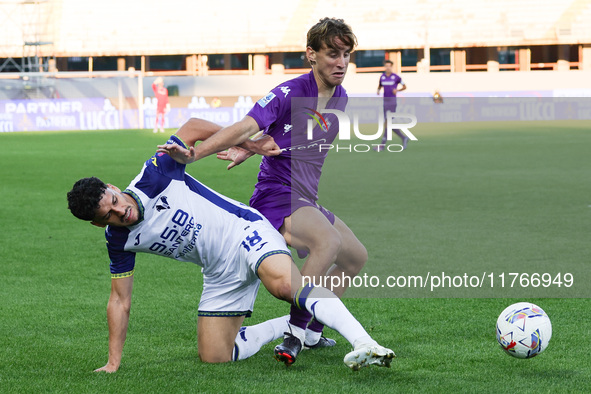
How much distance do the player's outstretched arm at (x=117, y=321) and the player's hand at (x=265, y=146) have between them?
1003 millimetres

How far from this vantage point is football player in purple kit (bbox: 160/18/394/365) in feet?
15.3

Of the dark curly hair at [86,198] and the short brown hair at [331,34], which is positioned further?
the short brown hair at [331,34]

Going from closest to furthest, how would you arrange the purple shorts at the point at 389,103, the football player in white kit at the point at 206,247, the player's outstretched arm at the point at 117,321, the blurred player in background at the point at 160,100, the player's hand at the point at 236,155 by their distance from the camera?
the football player in white kit at the point at 206,247
the player's outstretched arm at the point at 117,321
the player's hand at the point at 236,155
the purple shorts at the point at 389,103
the blurred player in background at the point at 160,100

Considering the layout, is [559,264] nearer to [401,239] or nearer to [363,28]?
[401,239]

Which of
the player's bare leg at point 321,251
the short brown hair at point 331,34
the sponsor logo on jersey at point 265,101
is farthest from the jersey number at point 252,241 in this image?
the short brown hair at point 331,34

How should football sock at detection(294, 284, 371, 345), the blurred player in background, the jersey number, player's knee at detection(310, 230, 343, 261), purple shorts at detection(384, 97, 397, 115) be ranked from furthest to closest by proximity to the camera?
the blurred player in background
purple shorts at detection(384, 97, 397, 115)
player's knee at detection(310, 230, 343, 261)
the jersey number
football sock at detection(294, 284, 371, 345)

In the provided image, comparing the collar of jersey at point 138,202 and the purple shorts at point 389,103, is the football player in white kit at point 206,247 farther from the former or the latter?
the purple shorts at point 389,103

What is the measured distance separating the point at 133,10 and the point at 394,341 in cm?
4468

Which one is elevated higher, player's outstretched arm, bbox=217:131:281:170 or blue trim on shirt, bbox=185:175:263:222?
player's outstretched arm, bbox=217:131:281:170

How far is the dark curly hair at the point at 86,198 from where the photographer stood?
4004 millimetres

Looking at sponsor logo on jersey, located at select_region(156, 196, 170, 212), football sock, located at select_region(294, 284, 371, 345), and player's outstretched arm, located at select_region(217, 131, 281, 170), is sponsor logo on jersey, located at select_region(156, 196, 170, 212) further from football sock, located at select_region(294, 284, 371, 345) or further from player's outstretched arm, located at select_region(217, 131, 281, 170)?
football sock, located at select_region(294, 284, 371, 345)

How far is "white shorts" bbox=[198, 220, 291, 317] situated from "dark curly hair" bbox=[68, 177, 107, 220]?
860mm

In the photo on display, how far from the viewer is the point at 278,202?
496 centimetres

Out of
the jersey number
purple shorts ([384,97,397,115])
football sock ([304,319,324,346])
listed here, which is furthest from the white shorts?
purple shorts ([384,97,397,115])
